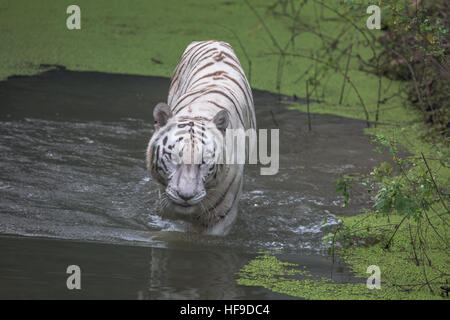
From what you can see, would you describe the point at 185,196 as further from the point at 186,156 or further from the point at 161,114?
the point at 161,114

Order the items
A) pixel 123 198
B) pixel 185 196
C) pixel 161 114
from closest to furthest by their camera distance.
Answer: pixel 185 196, pixel 161 114, pixel 123 198

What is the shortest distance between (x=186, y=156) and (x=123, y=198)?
1156 mm

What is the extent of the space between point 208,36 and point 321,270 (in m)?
4.73

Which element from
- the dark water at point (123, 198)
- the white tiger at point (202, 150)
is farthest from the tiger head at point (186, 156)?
the dark water at point (123, 198)

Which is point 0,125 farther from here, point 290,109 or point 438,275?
point 438,275

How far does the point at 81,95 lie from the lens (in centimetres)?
570

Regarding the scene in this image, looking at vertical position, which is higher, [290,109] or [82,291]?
[290,109]

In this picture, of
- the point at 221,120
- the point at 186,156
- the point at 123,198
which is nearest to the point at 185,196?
the point at 186,156

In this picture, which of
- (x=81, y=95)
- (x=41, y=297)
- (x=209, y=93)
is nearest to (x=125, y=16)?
(x=81, y=95)

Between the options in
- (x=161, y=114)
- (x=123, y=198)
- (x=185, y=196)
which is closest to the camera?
(x=185, y=196)

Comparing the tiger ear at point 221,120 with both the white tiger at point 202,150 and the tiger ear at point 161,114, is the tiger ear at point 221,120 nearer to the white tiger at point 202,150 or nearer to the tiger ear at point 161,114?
the white tiger at point 202,150

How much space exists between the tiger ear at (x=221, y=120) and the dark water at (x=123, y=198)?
61 cm

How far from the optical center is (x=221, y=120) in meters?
3.05

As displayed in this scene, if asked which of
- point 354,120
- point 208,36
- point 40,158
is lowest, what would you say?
point 40,158
